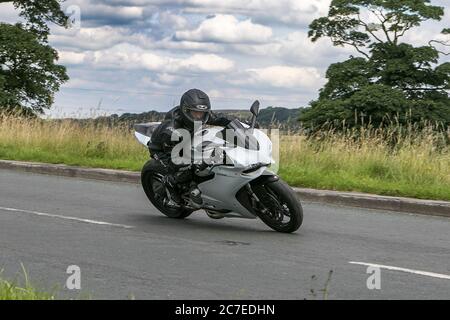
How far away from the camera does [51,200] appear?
42.8ft

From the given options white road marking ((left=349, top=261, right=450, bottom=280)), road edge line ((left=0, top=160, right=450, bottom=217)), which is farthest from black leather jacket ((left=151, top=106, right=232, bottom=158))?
road edge line ((left=0, top=160, right=450, bottom=217))

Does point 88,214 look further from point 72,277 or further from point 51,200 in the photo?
point 72,277

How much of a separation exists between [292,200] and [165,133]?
1.83m

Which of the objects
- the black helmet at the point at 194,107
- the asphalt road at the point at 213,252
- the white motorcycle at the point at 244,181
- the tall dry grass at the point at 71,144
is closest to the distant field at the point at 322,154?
the tall dry grass at the point at 71,144

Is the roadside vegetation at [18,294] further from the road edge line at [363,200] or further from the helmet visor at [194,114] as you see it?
the road edge line at [363,200]

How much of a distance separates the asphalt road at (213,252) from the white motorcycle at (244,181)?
0.26 m

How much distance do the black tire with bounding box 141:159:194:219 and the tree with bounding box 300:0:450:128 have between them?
25.3m

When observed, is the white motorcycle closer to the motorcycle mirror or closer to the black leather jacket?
the motorcycle mirror

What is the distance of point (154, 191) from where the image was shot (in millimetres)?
11266

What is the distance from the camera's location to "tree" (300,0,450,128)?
36906 millimetres

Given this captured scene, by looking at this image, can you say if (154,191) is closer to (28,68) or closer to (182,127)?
(182,127)

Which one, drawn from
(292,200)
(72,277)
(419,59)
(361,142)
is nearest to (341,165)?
(361,142)

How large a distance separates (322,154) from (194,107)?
7276mm

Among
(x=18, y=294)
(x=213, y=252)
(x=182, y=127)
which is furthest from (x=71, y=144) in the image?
(x=18, y=294)
